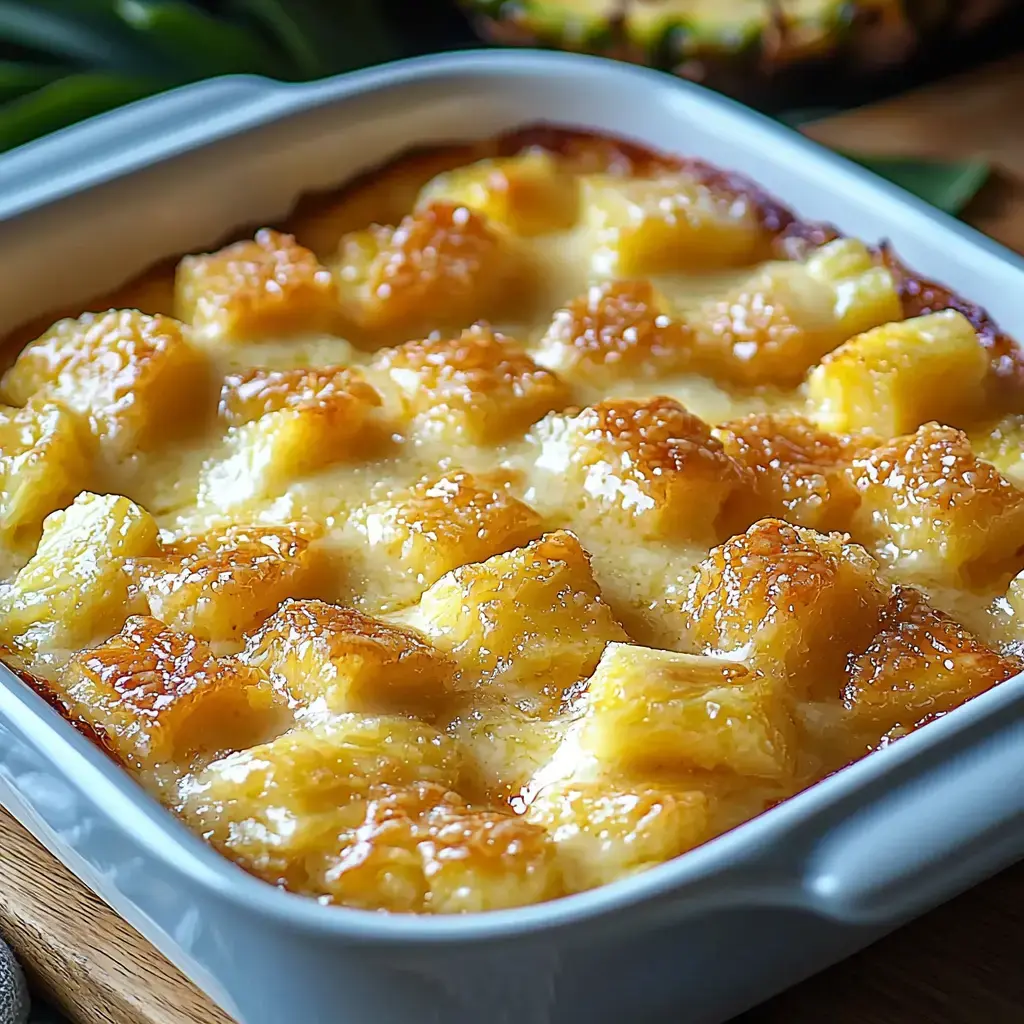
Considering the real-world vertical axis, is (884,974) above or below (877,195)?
below

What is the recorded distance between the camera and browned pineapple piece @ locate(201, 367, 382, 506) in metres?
1.73

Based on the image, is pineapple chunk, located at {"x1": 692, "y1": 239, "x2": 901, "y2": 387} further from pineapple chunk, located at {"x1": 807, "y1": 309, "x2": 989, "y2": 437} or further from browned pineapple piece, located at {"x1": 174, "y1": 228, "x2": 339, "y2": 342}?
browned pineapple piece, located at {"x1": 174, "y1": 228, "x2": 339, "y2": 342}

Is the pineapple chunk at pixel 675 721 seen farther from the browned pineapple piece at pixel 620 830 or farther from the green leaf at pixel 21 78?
the green leaf at pixel 21 78


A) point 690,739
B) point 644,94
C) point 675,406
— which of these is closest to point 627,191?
point 644,94

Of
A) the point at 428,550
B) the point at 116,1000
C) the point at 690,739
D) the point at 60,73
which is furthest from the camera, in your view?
the point at 60,73

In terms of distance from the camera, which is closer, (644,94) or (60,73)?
(644,94)

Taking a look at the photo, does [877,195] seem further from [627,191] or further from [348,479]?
[348,479]

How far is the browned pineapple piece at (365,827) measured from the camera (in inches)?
49.3

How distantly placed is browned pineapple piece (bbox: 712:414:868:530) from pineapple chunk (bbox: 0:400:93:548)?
0.67 m

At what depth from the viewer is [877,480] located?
5.61 ft

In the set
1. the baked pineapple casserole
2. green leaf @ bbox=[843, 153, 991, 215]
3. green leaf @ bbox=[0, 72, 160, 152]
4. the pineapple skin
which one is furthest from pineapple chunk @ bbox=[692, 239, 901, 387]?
green leaf @ bbox=[0, 72, 160, 152]

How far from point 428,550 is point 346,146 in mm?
809

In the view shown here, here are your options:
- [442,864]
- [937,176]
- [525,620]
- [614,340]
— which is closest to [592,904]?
[442,864]

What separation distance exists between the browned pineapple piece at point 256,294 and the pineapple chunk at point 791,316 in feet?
1.45
